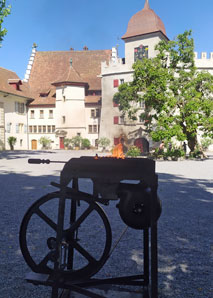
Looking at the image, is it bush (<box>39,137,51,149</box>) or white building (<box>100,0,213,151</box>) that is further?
bush (<box>39,137,51,149</box>)

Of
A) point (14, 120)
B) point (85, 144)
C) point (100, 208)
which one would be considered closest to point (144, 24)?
point (85, 144)

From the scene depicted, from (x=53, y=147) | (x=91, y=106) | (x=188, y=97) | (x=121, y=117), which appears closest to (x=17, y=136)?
(x=53, y=147)

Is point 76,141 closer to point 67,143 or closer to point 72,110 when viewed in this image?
point 67,143

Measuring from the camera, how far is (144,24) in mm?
38344

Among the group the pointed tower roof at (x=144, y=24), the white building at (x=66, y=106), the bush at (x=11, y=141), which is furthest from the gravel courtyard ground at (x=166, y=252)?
the white building at (x=66, y=106)

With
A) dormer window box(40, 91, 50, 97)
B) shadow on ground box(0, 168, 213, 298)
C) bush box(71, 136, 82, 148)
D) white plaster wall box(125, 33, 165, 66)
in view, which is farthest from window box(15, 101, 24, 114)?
shadow on ground box(0, 168, 213, 298)

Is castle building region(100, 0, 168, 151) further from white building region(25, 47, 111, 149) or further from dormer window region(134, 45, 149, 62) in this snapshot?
white building region(25, 47, 111, 149)

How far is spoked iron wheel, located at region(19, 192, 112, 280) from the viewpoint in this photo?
302cm

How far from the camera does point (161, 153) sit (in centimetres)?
2498

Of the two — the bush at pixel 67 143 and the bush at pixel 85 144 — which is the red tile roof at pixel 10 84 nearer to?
the bush at pixel 67 143

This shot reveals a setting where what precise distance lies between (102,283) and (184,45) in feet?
77.9

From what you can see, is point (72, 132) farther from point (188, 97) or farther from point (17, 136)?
point (188, 97)

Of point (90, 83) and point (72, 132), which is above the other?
point (90, 83)

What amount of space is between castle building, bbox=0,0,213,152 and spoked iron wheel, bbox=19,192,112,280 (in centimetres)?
3173
